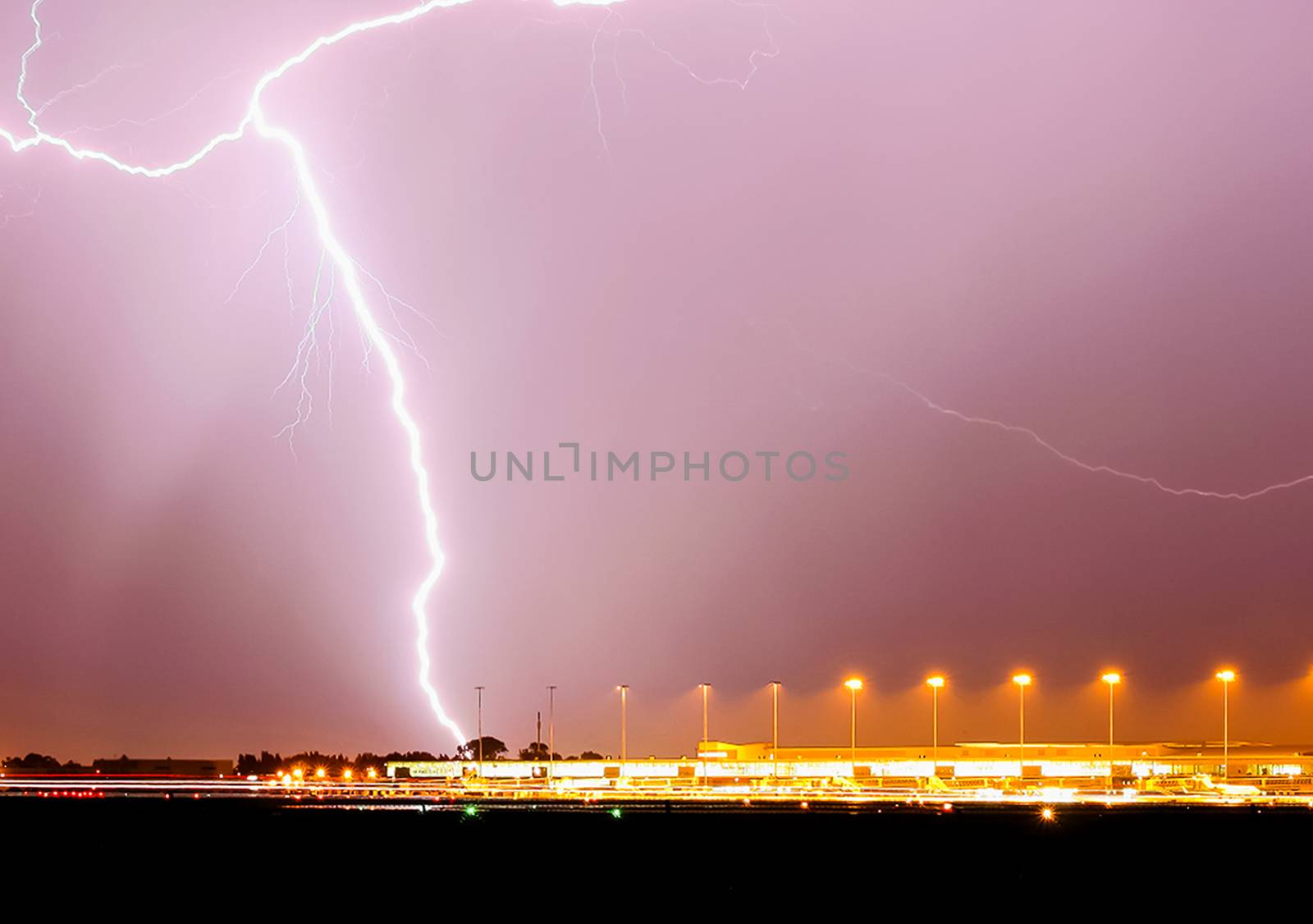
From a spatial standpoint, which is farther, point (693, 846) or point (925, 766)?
point (925, 766)

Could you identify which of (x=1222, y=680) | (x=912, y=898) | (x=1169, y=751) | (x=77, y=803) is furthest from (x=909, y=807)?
(x=1169, y=751)

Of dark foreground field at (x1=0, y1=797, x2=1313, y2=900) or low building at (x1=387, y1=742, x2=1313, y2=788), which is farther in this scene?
low building at (x1=387, y1=742, x2=1313, y2=788)

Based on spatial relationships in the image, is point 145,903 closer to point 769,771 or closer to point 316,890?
point 316,890

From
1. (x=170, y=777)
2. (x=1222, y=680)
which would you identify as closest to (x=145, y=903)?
(x=1222, y=680)

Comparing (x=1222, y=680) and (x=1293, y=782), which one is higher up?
(x=1222, y=680)

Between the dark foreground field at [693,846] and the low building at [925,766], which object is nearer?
the dark foreground field at [693,846]

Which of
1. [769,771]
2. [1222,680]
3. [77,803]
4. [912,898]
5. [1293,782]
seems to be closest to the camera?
[912,898]

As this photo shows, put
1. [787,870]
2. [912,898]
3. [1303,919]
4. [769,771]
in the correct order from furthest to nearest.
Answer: [769,771], [787,870], [912,898], [1303,919]

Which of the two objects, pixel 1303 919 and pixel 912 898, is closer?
pixel 1303 919
